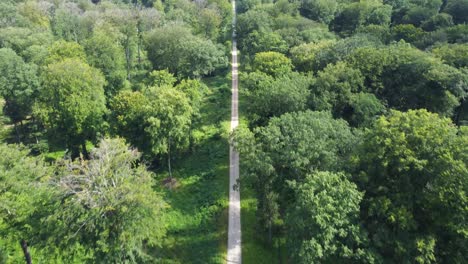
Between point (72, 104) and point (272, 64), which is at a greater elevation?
point (272, 64)

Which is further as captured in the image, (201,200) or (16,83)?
(16,83)

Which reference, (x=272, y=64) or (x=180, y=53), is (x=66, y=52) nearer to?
(x=180, y=53)

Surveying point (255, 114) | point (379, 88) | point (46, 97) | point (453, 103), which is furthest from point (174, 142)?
point (453, 103)

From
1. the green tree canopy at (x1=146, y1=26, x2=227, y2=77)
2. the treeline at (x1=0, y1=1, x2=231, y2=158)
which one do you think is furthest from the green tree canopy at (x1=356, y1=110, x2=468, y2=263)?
the green tree canopy at (x1=146, y1=26, x2=227, y2=77)

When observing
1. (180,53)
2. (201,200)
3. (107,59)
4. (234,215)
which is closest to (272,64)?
(180,53)

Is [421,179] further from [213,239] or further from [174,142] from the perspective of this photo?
[174,142]

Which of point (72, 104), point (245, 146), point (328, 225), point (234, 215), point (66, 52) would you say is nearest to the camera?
point (328, 225)
